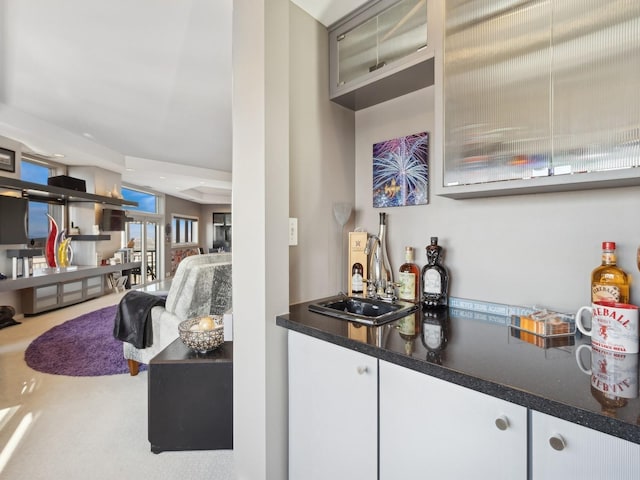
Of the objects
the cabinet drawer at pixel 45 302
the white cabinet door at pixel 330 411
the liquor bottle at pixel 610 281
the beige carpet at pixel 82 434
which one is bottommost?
the beige carpet at pixel 82 434

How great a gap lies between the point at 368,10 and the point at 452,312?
1484 millimetres

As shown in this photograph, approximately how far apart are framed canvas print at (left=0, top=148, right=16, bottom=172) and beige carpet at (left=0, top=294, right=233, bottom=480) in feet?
8.56

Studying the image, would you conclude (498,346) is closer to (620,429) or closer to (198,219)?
(620,429)

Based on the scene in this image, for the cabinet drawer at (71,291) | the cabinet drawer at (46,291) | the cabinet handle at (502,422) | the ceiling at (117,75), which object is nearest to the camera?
the cabinet handle at (502,422)

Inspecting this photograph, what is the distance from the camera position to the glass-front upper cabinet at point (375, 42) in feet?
4.38

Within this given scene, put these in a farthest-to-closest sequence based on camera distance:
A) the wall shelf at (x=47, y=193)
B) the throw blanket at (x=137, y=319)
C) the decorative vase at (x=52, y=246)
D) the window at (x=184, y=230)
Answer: the window at (x=184, y=230)
the decorative vase at (x=52, y=246)
the wall shelf at (x=47, y=193)
the throw blanket at (x=137, y=319)

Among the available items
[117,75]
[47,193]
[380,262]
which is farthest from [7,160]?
[380,262]

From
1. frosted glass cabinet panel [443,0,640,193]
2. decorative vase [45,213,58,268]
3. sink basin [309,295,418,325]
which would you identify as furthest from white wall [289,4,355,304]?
decorative vase [45,213,58,268]

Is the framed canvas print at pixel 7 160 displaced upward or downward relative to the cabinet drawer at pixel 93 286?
upward

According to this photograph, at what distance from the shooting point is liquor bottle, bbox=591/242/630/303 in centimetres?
101

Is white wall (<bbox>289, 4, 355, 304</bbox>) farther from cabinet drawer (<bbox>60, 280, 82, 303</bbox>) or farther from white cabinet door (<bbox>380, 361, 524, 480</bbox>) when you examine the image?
cabinet drawer (<bbox>60, 280, 82, 303</bbox>)

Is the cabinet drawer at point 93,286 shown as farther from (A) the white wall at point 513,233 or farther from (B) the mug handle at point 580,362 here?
(B) the mug handle at point 580,362

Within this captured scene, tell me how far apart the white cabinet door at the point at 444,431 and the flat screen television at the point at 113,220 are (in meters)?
6.68

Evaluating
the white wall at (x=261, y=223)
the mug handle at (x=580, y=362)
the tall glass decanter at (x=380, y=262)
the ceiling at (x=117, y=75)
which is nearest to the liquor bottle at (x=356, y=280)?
the tall glass decanter at (x=380, y=262)
